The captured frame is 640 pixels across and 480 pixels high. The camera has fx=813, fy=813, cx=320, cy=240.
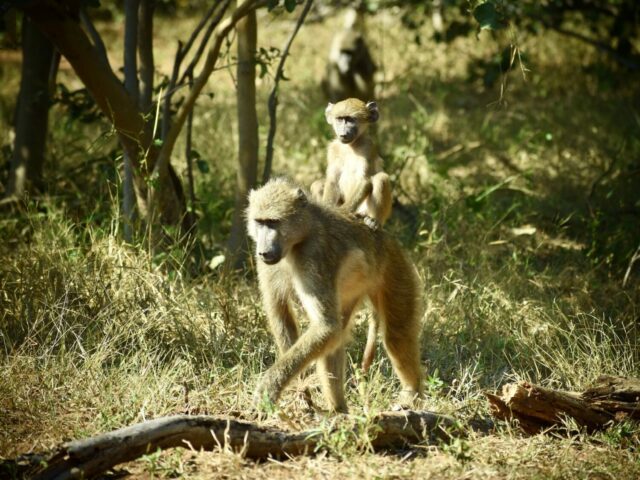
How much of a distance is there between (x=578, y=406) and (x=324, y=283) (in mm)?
1284

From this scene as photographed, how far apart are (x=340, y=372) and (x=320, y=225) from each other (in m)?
0.73

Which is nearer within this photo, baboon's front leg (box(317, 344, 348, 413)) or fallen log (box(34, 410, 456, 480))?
fallen log (box(34, 410, 456, 480))

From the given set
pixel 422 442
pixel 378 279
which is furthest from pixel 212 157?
pixel 422 442

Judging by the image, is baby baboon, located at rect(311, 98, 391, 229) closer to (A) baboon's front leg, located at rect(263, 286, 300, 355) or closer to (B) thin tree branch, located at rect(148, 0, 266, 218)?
(B) thin tree branch, located at rect(148, 0, 266, 218)

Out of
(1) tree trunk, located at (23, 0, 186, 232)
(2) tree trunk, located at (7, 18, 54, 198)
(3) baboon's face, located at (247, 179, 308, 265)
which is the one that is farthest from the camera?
(2) tree trunk, located at (7, 18, 54, 198)

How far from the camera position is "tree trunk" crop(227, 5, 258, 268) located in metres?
5.47

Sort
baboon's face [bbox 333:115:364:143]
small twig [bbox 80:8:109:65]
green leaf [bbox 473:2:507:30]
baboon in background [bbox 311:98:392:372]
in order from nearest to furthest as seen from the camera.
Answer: green leaf [bbox 473:2:507:30] → baboon in background [bbox 311:98:392:372] → baboon's face [bbox 333:115:364:143] → small twig [bbox 80:8:109:65]

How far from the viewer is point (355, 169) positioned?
491 centimetres

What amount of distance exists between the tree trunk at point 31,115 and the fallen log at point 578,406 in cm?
415

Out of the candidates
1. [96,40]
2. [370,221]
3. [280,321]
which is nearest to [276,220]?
[280,321]

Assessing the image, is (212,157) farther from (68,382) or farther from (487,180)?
(68,382)

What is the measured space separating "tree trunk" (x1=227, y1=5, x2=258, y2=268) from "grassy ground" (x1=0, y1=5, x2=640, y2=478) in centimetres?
28

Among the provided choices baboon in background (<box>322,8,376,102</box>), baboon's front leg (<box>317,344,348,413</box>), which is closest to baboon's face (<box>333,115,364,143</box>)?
baboon's front leg (<box>317,344,348,413</box>)

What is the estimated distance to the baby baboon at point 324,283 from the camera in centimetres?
364
